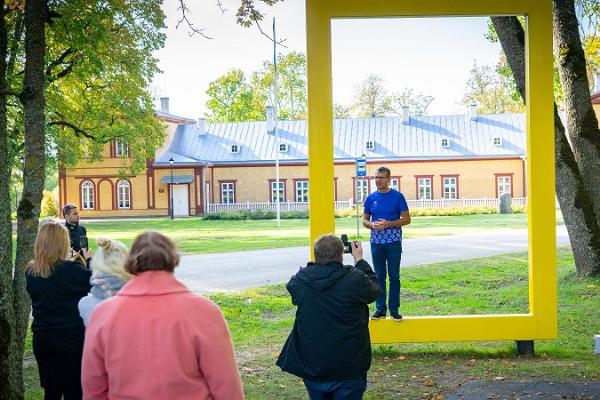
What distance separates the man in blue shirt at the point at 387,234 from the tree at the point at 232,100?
5571 centimetres

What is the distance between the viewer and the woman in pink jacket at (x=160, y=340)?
3010mm

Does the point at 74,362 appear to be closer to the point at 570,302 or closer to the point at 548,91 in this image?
the point at 548,91

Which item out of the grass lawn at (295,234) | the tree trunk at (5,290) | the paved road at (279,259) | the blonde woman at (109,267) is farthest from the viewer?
the grass lawn at (295,234)

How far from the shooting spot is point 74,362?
5031mm

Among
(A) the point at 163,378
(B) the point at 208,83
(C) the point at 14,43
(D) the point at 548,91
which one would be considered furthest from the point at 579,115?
(B) the point at 208,83

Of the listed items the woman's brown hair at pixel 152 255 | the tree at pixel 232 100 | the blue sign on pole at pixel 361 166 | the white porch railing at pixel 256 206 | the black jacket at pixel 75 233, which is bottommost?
the white porch railing at pixel 256 206

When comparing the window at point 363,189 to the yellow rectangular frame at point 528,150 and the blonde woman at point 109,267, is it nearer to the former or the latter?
the yellow rectangular frame at point 528,150

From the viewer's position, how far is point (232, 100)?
214 feet

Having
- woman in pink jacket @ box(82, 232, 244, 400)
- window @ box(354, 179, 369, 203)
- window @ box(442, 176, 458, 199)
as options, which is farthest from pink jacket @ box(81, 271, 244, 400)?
window @ box(442, 176, 458, 199)

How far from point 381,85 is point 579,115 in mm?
5619

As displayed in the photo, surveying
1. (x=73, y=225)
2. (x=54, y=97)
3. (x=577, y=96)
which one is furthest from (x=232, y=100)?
(x=73, y=225)

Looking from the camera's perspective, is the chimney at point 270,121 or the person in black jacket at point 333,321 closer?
the person in black jacket at point 333,321

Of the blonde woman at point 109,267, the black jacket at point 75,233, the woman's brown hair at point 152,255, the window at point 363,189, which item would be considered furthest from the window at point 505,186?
the woman's brown hair at point 152,255

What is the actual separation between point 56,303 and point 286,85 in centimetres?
5848
